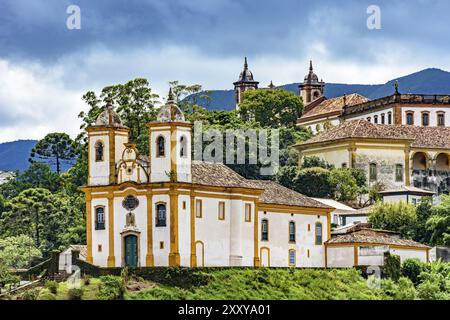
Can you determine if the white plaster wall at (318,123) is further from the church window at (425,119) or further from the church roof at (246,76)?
the church roof at (246,76)

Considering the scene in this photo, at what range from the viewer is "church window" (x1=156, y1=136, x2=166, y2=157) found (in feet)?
296

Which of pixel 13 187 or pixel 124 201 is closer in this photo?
pixel 124 201

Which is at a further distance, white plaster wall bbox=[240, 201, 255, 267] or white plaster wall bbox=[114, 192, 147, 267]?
white plaster wall bbox=[240, 201, 255, 267]

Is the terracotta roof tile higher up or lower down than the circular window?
lower down

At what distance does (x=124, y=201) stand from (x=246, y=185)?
7.48 meters

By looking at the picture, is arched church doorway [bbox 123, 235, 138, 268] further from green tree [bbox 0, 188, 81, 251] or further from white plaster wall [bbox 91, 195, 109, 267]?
green tree [bbox 0, 188, 81, 251]

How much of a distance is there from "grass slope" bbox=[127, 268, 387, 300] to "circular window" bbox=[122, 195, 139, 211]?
6057mm

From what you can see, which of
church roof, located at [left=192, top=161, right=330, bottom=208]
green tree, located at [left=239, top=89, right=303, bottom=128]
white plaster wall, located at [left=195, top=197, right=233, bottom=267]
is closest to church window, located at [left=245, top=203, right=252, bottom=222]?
church roof, located at [left=192, top=161, right=330, bottom=208]

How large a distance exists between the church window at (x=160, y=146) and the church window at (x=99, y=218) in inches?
172

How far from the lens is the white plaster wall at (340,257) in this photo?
97.4 metres

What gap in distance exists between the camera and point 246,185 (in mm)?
93812

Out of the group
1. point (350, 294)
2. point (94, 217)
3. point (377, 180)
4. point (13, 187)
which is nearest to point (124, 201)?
point (94, 217)
